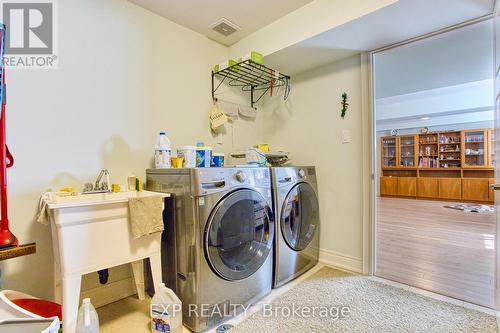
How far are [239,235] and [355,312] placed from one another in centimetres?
84

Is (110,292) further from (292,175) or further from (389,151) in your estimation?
(389,151)

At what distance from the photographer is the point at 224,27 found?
2.12m

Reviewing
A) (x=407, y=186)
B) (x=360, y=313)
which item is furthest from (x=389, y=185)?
(x=360, y=313)

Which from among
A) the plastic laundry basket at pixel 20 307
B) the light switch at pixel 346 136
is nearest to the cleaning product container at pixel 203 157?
the plastic laundry basket at pixel 20 307

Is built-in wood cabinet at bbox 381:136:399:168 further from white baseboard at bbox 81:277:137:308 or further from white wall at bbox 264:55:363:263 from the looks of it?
white baseboard at bbox 81:277:137:308

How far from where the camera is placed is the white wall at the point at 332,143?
2117 millimetres

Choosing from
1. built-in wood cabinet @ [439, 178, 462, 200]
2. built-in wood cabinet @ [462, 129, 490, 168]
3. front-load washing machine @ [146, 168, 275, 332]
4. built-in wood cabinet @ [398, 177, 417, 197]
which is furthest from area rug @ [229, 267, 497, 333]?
built-in wood cabinet @ [462, 129, 490, 168]

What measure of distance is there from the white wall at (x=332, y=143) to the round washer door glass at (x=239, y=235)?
809 millimetres

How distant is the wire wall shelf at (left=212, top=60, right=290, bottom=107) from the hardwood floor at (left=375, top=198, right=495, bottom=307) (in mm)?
1972

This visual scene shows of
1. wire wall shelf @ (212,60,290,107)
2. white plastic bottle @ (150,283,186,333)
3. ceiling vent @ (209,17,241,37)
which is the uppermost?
ceiling vent @ (209,17,241,37)

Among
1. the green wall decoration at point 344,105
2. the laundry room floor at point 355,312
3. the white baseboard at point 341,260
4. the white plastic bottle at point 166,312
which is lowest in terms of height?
the laundry room floor at point 355,312

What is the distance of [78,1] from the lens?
5.10 feet

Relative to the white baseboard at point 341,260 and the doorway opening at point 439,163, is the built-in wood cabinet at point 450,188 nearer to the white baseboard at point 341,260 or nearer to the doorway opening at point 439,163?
the doorway opening at point 439,163

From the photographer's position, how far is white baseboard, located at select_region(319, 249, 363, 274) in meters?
2.09
